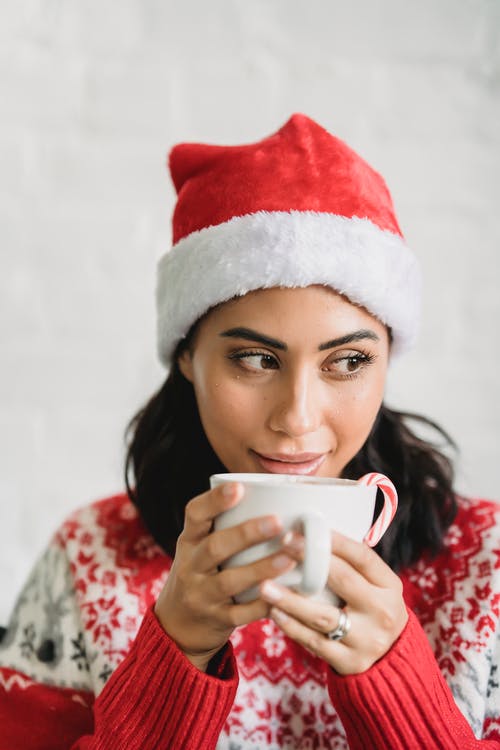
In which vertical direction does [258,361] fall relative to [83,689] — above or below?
above

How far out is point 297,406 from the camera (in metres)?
0.80

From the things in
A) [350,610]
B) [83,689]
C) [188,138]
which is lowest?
[83,689]

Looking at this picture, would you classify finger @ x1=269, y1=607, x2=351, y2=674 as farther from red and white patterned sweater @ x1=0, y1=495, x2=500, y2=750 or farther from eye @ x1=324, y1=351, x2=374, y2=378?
eye @ x1=324, y1=351, x2=374, y2=378

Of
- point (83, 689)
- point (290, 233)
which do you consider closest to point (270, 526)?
point (290, 233)

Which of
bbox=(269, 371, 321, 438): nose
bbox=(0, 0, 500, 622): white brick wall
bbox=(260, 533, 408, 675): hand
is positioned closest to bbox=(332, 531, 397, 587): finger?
bbox=(260, 533, 408, 675): hand

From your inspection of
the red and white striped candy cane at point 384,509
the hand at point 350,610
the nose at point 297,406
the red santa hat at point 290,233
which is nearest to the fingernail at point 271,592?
the hand at point 350,610

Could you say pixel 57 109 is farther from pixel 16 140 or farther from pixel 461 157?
pixel 461 157

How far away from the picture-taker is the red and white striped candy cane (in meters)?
0.71

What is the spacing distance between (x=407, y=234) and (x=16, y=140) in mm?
761

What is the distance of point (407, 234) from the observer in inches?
54.6

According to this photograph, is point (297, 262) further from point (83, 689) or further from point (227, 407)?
point (83, 689)

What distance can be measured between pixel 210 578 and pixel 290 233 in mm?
384

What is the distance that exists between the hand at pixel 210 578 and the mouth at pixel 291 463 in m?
0.17

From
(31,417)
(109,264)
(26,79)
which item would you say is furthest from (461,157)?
(31,417)
